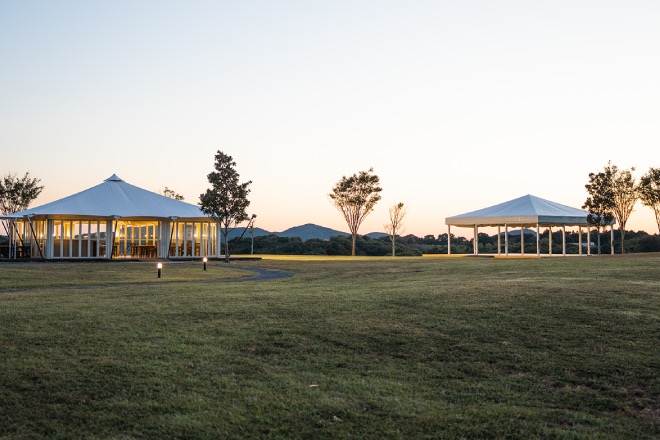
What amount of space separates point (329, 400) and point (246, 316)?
4.39 metres

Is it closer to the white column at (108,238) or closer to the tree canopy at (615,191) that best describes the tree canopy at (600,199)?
the tree canopy at (615,191)

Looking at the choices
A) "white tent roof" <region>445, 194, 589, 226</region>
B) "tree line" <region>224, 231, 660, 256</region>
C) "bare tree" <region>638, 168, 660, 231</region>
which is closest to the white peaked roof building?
"tree line" <region>224, 231, 660, 256</region>

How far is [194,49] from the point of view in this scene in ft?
77.5

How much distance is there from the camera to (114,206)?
3416 centimetres

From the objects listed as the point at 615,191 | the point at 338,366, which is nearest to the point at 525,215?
the point at 615,191

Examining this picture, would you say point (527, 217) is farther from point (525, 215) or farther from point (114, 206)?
point (114, 206)

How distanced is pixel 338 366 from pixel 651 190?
1399 inches

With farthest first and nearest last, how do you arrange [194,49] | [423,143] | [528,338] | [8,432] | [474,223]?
[474,223], [423,143], [194,49], [528,338], [8,432]

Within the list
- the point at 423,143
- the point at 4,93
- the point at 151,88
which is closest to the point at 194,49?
the point at 151,88

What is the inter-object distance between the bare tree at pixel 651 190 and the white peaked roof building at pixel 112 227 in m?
26.9

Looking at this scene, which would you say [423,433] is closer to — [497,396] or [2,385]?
[497,396]

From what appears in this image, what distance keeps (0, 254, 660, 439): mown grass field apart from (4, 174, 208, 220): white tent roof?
21856 mm

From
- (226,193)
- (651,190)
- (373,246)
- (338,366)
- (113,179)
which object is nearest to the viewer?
(338,366)

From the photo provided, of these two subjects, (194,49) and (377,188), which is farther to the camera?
(377,188)
